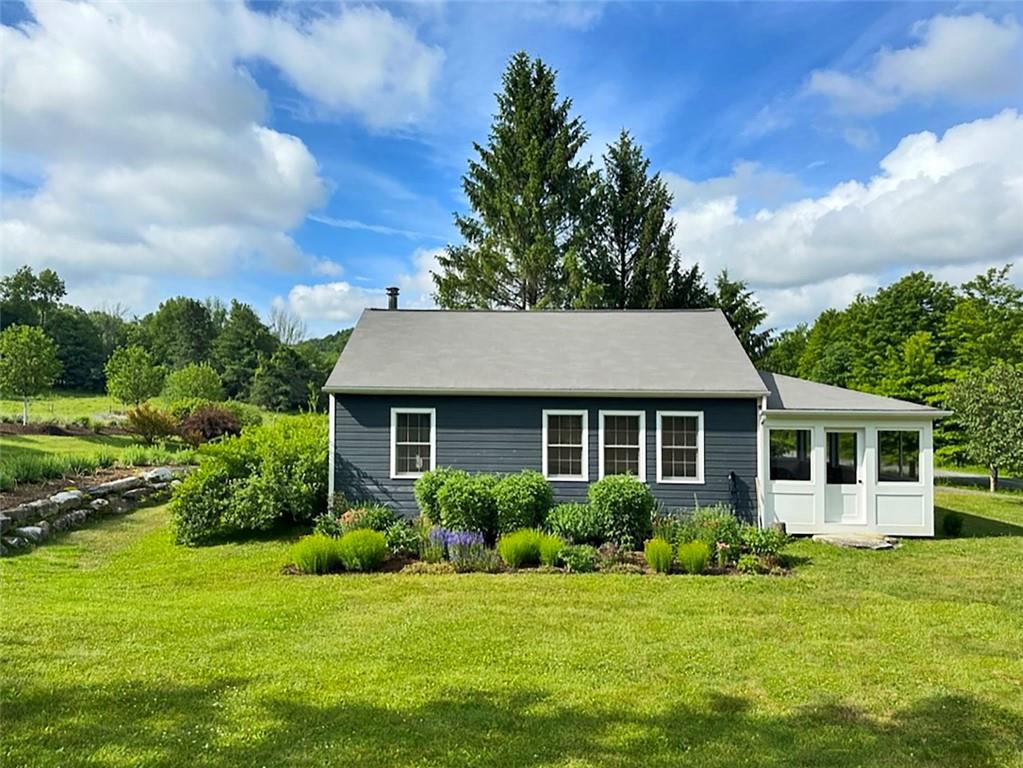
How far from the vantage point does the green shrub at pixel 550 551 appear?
936 cm

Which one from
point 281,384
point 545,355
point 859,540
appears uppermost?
point 281,384

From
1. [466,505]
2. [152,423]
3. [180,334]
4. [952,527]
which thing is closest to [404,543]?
[466,505]

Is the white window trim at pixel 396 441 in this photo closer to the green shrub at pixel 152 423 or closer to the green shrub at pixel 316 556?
the green shrub at pixel 316 556

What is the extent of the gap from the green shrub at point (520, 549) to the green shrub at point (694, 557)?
2.08m

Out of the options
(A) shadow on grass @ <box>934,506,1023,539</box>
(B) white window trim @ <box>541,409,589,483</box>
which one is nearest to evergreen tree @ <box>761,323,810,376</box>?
(A) shadow on grass @ <box>934,506,1023,539</box>

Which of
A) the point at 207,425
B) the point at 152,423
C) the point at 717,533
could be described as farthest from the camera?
the point at 207,425

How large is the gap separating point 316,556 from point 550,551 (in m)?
3.38

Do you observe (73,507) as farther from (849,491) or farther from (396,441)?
(849,491)

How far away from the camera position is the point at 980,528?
13.5 metres

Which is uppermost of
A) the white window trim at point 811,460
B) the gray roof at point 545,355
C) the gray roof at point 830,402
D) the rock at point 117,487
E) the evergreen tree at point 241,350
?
the evergreen tree at point 241,350

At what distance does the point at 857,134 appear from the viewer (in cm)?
1384

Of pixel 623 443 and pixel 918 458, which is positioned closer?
pixel 918 458

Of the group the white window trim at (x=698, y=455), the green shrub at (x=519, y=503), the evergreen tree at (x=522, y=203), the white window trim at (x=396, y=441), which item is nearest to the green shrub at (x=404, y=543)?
the green shrub at (x=519, y=503)

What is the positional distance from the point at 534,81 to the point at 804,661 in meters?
25.2
